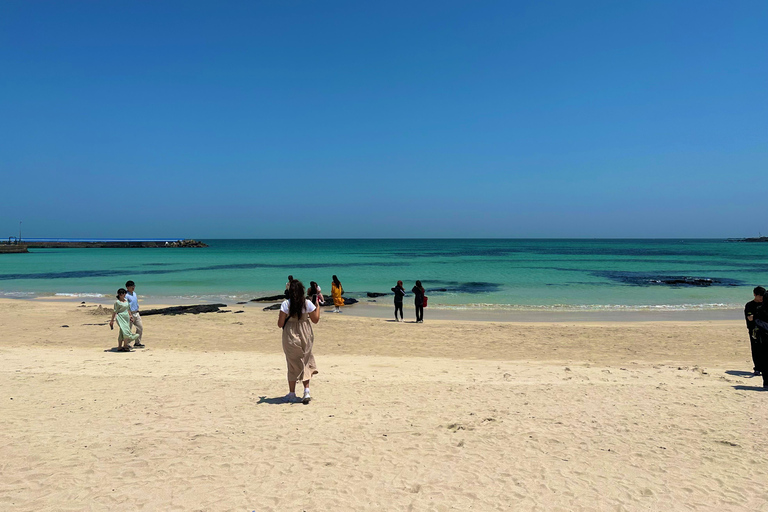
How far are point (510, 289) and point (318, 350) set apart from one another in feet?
64.9

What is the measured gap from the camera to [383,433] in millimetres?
5559

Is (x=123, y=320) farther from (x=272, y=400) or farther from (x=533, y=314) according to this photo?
(x=533, y=314)

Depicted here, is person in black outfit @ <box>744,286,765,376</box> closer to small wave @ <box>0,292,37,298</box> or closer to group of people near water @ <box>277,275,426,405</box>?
group of people near water @ <box>277,275,426,405</box>

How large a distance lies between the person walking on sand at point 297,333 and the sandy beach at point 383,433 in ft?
1.35

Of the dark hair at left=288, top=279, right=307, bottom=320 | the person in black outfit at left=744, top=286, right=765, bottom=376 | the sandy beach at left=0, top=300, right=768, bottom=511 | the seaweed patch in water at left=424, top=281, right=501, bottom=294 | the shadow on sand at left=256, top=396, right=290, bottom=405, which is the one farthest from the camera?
the seaweed patch in water at left=424, top=281, right=501, bottom=294

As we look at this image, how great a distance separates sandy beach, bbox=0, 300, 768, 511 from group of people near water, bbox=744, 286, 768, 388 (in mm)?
395

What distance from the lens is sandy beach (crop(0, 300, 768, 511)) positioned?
417 centimetres

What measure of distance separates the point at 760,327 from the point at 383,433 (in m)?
6.50

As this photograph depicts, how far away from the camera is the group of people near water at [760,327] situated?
7602 mm

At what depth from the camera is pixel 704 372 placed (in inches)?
350

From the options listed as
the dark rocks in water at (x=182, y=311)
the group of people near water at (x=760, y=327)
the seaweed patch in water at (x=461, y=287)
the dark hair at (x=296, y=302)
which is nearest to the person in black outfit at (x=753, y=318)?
the group of people near water at (x=760, y=327)

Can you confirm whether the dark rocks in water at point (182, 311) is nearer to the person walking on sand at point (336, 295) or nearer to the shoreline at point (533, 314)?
the shoreline at point (533, 314)

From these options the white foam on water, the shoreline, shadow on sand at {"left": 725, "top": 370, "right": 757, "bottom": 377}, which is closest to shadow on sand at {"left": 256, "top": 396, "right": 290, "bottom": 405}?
shadow on sand at {"left": 725, "top": 370, "right": 757, "bottom": 377}

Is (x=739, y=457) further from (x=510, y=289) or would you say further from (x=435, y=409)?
(x=510, y=289)
